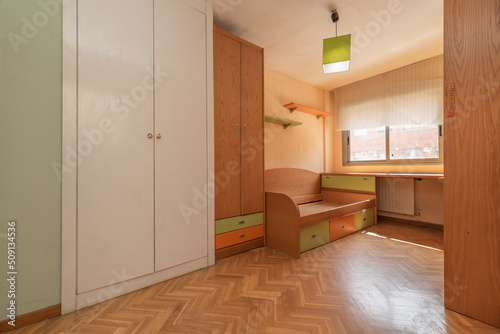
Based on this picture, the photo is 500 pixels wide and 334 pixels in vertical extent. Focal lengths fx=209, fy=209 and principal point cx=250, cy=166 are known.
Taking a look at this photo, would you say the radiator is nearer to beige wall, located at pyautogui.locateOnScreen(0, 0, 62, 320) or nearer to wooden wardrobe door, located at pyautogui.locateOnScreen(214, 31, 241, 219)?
wooden wardrobe door, located at pyautogui.locateOnScreen(214, 31, 241, 219)

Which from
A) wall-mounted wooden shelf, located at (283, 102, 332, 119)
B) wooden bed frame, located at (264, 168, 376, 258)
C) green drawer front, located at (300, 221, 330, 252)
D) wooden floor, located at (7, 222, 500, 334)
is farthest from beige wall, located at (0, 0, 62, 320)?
wall-mounted wooden shelf, located at (283, 102, 332, 119)

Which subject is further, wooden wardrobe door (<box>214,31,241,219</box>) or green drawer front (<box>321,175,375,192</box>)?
green drawer front (<box>321,175,375,192</box>)

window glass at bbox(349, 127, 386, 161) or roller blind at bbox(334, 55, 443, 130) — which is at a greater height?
roller blind at bbox(334, 55, 443, 130)

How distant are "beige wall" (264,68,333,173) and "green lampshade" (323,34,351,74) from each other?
1.34 metres

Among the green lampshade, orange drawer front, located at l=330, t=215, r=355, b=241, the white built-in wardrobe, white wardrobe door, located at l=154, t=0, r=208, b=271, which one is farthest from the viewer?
orange drawer front, located at l=330, t=215, r=355, b=241

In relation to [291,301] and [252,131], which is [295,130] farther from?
[291,301]

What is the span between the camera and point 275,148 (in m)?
3.46

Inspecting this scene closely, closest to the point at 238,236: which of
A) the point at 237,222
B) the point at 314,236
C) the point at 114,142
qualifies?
the point at 237,222

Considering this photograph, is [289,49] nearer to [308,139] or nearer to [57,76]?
[308,139]

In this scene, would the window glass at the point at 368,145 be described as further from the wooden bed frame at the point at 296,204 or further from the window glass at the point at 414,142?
the wooden bed frame at the point at 296,204

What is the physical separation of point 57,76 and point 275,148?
2.70 meters

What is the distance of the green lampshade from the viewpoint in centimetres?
203

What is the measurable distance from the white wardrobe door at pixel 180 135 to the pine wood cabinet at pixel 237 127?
0.20 metres

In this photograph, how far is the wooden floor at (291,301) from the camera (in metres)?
1.24
